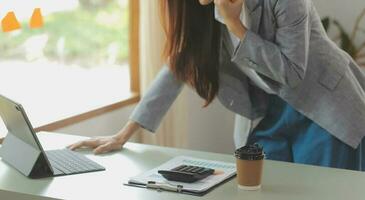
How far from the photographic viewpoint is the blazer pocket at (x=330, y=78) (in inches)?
73.7

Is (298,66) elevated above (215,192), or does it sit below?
above

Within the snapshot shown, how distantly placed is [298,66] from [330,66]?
0.71 ft

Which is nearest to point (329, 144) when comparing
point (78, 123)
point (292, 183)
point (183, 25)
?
point (292, 183)

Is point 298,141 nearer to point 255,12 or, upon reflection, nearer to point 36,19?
point 255,12

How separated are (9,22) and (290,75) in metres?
1.20

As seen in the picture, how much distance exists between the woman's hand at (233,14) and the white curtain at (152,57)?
1.36m

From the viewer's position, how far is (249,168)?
146 centimetres

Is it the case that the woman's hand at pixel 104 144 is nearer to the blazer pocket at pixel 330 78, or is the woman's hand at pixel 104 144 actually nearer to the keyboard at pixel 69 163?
the keyboard at pixel 69 163

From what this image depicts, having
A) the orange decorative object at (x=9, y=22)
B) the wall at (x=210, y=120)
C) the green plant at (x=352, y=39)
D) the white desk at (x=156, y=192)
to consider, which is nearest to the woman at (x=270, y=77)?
the white desk at (x=156, y=192)

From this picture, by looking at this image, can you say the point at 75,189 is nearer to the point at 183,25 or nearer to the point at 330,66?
the point at 183,25

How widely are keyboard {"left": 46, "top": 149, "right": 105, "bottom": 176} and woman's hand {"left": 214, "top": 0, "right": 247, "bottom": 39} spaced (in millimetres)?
482

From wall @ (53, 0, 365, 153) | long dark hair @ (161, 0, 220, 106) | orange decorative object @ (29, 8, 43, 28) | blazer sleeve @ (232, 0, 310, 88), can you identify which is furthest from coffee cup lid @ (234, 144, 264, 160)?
wall @ (53, 0, 365, 153)

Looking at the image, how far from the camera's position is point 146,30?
3135mm

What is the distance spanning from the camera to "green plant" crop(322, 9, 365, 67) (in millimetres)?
3635
